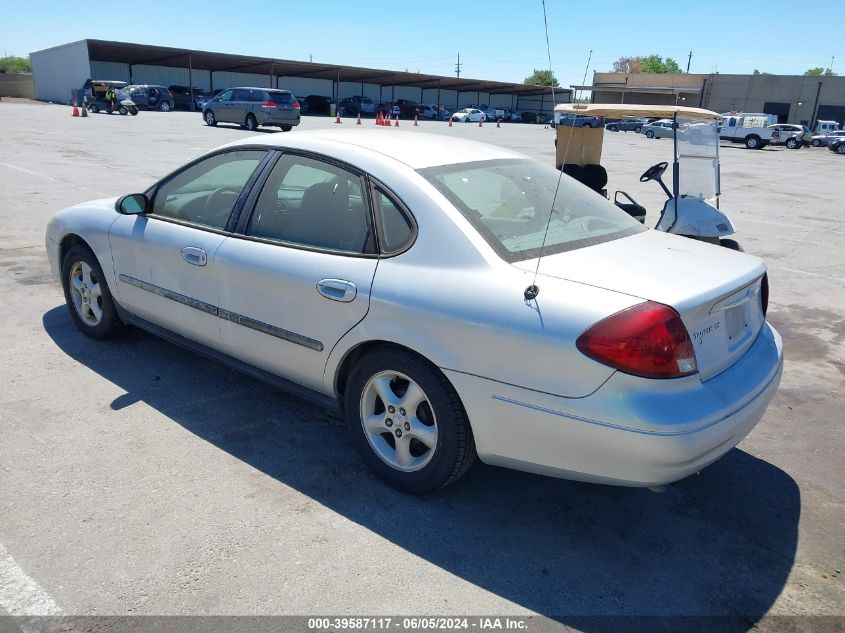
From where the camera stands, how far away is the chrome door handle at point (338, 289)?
3.05m

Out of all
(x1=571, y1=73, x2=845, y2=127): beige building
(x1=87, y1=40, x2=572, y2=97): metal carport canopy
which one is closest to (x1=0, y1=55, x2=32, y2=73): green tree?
(x1=87, y1=40, x2=572, y2=97): metal carport canopy

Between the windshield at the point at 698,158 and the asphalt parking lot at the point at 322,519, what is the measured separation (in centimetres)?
349

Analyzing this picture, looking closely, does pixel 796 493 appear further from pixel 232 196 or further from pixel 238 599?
pixel 232 196

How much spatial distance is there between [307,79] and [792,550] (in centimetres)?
6448

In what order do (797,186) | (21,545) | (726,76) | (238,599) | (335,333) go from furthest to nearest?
(726,76), (797,186), (335,333), (21,545), (238,599)

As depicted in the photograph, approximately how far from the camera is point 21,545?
2.67 metres

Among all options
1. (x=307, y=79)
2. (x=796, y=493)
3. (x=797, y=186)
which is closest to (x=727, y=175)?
(x=797, y=186)

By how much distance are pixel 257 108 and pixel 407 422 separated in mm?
26626

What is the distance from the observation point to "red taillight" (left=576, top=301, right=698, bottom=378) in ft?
8.02

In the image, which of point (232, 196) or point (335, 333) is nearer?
point (335, 333)

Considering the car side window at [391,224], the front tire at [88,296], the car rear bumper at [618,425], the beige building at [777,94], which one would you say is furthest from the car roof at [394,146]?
the beige building at [777,94]

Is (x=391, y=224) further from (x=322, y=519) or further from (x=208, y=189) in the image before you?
(x=208, y=189)

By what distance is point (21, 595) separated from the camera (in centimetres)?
242

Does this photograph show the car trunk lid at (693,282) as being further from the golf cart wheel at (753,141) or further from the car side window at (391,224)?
the golf cart wheel at (753,141)
